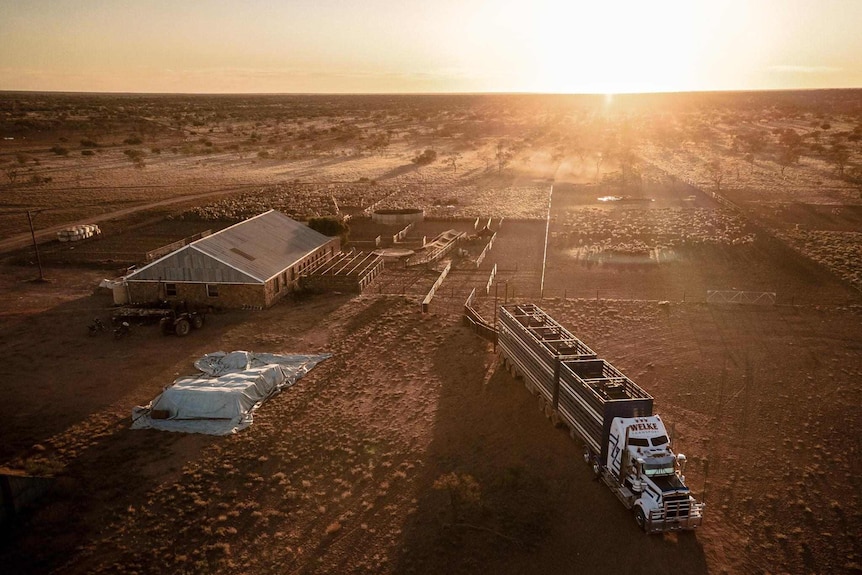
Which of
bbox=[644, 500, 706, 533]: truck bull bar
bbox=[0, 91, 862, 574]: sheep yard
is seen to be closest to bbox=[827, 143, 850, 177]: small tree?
bbox=[0, 91, 862, 574]: sheep yard

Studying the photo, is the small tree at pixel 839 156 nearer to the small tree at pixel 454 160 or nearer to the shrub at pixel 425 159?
the small tree at pixel 454 160

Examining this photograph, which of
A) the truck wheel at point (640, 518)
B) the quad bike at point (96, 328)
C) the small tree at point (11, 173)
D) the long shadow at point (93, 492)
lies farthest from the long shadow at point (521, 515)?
the small tree at point (11, 173)

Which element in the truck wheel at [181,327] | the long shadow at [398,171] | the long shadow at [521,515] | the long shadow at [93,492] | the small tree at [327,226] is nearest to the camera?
the long shadow at [521,515]

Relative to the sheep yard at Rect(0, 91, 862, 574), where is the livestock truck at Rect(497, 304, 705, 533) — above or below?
above

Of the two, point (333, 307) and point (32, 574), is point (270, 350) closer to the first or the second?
point (333, 307)

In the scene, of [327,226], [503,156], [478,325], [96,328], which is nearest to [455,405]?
[478,325]

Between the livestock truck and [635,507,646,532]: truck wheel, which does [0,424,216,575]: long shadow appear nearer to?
the livestock truck

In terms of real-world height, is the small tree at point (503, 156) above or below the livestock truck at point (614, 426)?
above

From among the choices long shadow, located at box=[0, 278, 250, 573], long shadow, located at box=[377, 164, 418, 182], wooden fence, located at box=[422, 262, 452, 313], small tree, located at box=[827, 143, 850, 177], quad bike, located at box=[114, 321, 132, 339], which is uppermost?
small tree, located at box=[827, 143, 850, 177]
